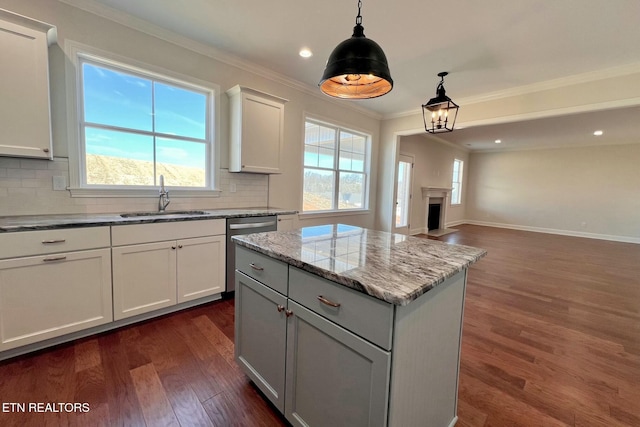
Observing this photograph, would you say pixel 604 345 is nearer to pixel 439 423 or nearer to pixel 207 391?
Result: pixel 439 423

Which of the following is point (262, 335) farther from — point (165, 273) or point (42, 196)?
point (42, 196)

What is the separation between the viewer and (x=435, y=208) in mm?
8141

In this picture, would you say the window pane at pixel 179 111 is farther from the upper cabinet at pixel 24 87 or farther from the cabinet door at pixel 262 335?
the cabinet door at pixel 262 335

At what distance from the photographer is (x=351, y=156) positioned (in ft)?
16.9

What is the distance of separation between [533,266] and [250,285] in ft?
16.8

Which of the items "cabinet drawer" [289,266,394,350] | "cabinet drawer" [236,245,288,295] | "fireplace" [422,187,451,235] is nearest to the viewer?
"cabinet drawer" [289,266,394,350]

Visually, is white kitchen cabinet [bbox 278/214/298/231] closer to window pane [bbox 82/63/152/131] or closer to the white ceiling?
window pane [bbox 82/63/152/131]

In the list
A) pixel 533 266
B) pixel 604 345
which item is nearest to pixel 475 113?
pixel 533 266

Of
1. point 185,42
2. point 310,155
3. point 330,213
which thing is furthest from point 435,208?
point 185,42

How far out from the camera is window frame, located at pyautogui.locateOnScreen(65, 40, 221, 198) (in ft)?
7.61

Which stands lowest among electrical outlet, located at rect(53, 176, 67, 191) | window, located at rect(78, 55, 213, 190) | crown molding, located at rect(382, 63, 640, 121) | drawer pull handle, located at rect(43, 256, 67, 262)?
drawer pull handle, located at rect(43, 256, 67, 262)

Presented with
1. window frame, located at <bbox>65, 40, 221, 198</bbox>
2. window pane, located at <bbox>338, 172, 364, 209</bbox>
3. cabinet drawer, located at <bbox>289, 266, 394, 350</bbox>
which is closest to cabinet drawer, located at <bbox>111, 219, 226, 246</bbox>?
window frame, located at <bbox>65, 40, 221, 198</bbox>

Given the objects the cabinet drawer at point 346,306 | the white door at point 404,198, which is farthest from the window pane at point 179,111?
the white door at point 404,198

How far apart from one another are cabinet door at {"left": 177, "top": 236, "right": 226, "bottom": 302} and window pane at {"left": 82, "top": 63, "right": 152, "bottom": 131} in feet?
4.43
